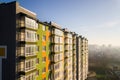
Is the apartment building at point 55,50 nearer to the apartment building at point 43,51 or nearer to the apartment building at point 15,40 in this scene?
the apartment building at point 43,51

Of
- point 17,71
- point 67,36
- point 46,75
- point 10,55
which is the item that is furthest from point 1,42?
point 67,36

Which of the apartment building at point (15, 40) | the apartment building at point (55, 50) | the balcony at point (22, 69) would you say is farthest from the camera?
the apartment building at point (55, 50)

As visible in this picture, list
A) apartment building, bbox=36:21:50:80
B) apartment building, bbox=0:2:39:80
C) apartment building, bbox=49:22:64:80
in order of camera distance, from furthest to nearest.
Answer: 1. apartment building, bbox=49:22:64:80
2. apartment building, bbox=36:21:50:80
3. apartment building, bbox=0:2:39:80

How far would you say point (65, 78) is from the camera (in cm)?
5428

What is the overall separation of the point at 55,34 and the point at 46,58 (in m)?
7.15

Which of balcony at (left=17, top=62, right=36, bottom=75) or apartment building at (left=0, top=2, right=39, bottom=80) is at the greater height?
apartment building at (left=0, top=2, right=39, bottom=80)

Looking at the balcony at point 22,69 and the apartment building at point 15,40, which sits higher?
the apartment building at point 15,40

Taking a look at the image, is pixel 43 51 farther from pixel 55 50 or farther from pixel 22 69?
pixel 22 69

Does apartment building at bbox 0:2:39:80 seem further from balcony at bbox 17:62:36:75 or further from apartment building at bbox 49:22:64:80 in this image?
apartment building at bbox 49:22:64:80

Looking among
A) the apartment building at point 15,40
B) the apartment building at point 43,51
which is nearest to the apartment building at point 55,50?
the apartment building at point 43,51

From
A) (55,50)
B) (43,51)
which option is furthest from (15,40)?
(55,50)

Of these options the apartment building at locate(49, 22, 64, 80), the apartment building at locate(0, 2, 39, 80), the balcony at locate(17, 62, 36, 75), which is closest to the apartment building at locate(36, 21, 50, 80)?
the apartment building at locate(49, 22, 64, 80)

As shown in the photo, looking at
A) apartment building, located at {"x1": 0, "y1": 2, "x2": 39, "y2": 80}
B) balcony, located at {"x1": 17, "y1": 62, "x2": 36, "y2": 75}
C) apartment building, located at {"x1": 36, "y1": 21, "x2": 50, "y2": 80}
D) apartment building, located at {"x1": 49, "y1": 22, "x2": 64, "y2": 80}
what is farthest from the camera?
apartment building, located at {"x1": 49, "y1": 22, "x2": 64, "y2": 80}

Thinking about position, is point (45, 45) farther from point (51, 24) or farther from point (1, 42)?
point (1, 42)
